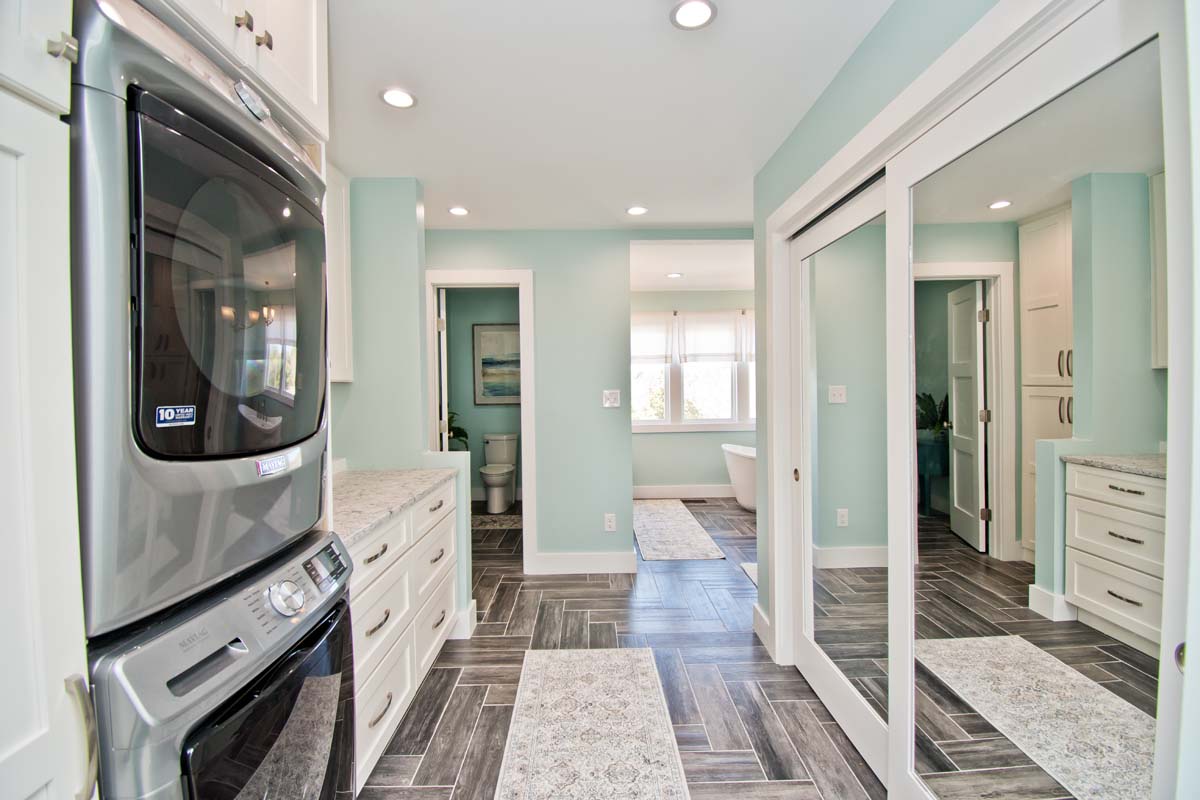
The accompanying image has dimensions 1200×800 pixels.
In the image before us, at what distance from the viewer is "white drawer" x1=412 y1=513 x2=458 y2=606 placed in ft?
6.81

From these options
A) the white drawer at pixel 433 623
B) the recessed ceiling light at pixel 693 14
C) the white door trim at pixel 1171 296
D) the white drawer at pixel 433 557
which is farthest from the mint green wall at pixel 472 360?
the white door trim at pixel 1171 296

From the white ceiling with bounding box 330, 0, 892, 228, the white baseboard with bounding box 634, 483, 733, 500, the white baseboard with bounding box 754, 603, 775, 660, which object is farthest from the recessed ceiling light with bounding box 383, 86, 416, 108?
the white baseboard with bounding box 634, 483, 733, 500

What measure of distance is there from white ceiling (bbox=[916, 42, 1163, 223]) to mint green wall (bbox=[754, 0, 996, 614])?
11.8 inches

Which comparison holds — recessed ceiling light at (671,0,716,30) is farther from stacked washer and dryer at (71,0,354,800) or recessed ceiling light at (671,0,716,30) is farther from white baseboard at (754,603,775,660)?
white baseboard at (754,603,775,660)

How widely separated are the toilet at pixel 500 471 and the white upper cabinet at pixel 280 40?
14.2 feet

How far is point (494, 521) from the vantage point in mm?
5133

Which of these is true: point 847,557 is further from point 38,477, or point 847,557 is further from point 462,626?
point 38,477

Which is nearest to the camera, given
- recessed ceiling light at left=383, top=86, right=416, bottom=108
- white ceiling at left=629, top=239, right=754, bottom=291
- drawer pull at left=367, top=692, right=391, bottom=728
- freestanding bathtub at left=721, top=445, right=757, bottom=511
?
drawer pull at left=367, top=692, right=391, bottom=728

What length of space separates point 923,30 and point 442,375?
318 centimetres

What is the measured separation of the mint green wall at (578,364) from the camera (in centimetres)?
361

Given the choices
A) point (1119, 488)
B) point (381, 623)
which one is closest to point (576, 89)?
point (1119, 488)

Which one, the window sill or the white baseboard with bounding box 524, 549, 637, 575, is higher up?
the window sill

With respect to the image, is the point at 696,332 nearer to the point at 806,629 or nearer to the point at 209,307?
the point at 806,629

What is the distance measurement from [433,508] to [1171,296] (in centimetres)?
233
